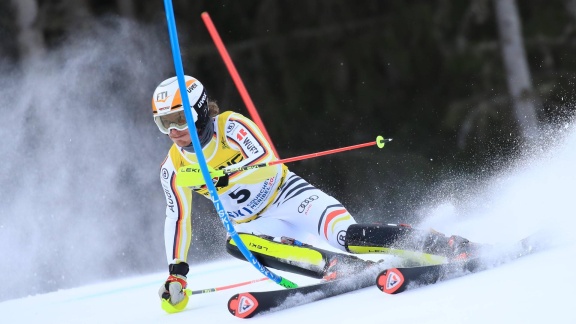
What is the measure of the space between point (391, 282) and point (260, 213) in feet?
3.82

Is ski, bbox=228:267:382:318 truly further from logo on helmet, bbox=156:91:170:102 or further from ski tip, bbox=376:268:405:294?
logo on helmet, bbox=156:91:170:102

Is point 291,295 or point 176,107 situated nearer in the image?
point 291,295

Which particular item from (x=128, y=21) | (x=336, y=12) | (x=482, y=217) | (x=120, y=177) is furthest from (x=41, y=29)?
(x=482, y=217)

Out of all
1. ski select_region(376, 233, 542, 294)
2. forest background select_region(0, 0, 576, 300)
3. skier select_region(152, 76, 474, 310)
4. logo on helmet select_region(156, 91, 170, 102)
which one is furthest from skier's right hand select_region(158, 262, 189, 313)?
forest background select_region(0, 0, 576, 300)

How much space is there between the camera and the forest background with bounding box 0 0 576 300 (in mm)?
8719

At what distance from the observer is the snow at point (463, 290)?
2607mm

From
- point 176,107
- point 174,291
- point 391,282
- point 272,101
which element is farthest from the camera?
point 272,101

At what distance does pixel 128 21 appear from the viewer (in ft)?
33.3

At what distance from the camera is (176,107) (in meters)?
3.68

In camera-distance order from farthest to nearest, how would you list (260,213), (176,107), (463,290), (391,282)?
(260,213)
(176,107)
(391,282)
(463,290)

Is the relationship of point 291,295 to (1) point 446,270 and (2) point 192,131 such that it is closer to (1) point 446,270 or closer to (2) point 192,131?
(1) point 446,270

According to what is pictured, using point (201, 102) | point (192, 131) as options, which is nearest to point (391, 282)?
point (192, 131)

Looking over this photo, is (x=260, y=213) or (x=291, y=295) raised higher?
(x=260, y=213)

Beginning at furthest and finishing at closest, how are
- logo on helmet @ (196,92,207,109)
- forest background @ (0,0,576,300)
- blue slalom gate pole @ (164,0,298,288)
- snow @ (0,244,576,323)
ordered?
forest background @ (0,0,576,300) < logo on helmet @ (196,92,207,109) < blue slalom gate pole @ (164,0,298,288) < snow @ (0,244,576,323)
